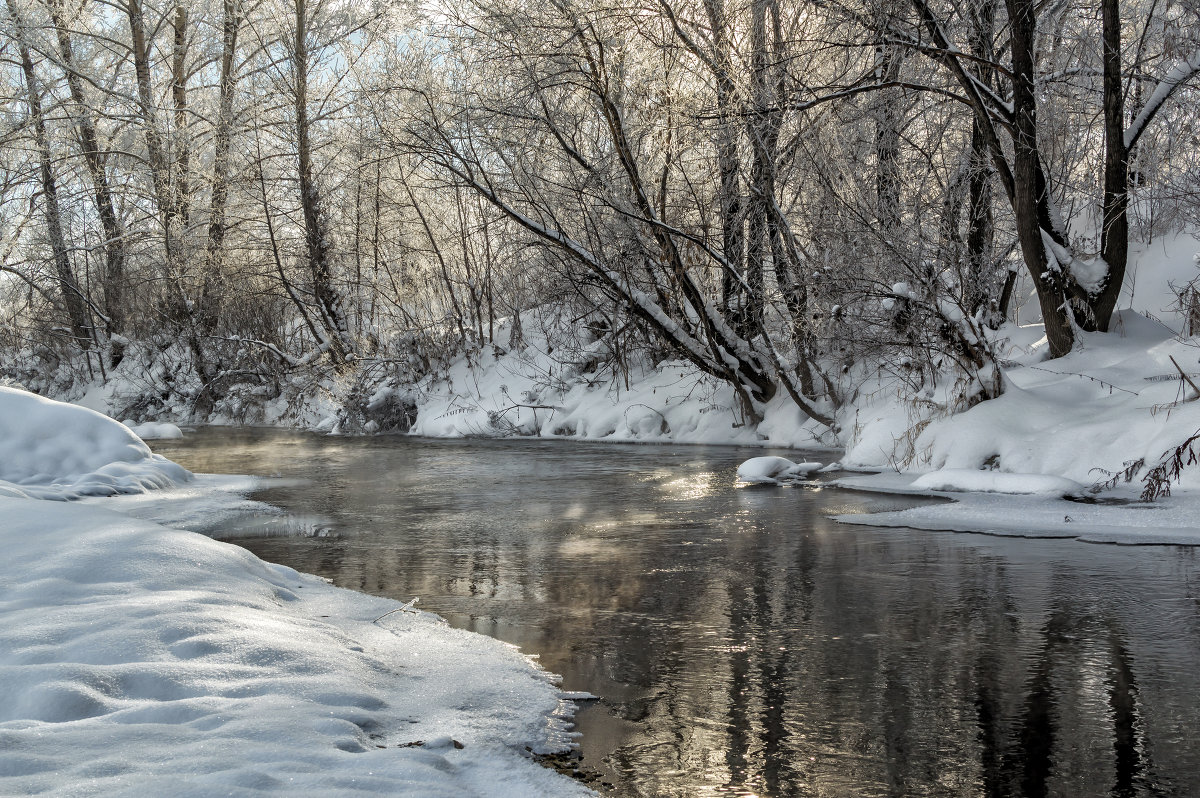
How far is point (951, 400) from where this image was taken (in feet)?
35.2

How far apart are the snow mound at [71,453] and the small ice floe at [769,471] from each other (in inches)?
249

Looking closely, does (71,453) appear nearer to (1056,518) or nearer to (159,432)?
(159,432)

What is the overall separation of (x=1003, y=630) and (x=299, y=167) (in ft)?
66.9

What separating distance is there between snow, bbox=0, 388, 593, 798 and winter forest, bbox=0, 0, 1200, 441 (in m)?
7.68

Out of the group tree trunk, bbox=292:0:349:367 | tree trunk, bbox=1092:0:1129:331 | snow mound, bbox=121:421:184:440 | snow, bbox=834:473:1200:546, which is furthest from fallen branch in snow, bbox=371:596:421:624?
tree trunk, bbox=292:0:349:367

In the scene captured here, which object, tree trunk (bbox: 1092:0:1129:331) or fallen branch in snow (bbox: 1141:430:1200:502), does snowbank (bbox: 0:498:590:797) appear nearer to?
fallen branch in snow (bbox: 1141:430:1200:502)

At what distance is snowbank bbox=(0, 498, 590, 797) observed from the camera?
2.79 meters

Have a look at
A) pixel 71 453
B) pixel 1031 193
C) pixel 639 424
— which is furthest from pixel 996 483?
pixel 71 453

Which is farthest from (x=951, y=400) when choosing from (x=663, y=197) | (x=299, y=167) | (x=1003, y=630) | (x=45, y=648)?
(x=299, y=167)


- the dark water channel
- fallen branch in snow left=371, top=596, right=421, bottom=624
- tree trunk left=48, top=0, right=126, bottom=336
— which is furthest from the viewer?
tree trunk left=48, top=0, right=126, bottom=336

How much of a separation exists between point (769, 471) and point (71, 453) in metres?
7.59

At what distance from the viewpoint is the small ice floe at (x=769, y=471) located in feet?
34.6

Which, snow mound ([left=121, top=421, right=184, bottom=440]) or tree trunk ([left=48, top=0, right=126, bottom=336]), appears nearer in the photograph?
snow mound ([left=121, top=421, right=184, bottom=440])

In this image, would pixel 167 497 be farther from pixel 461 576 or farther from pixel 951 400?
pixel 951 400
